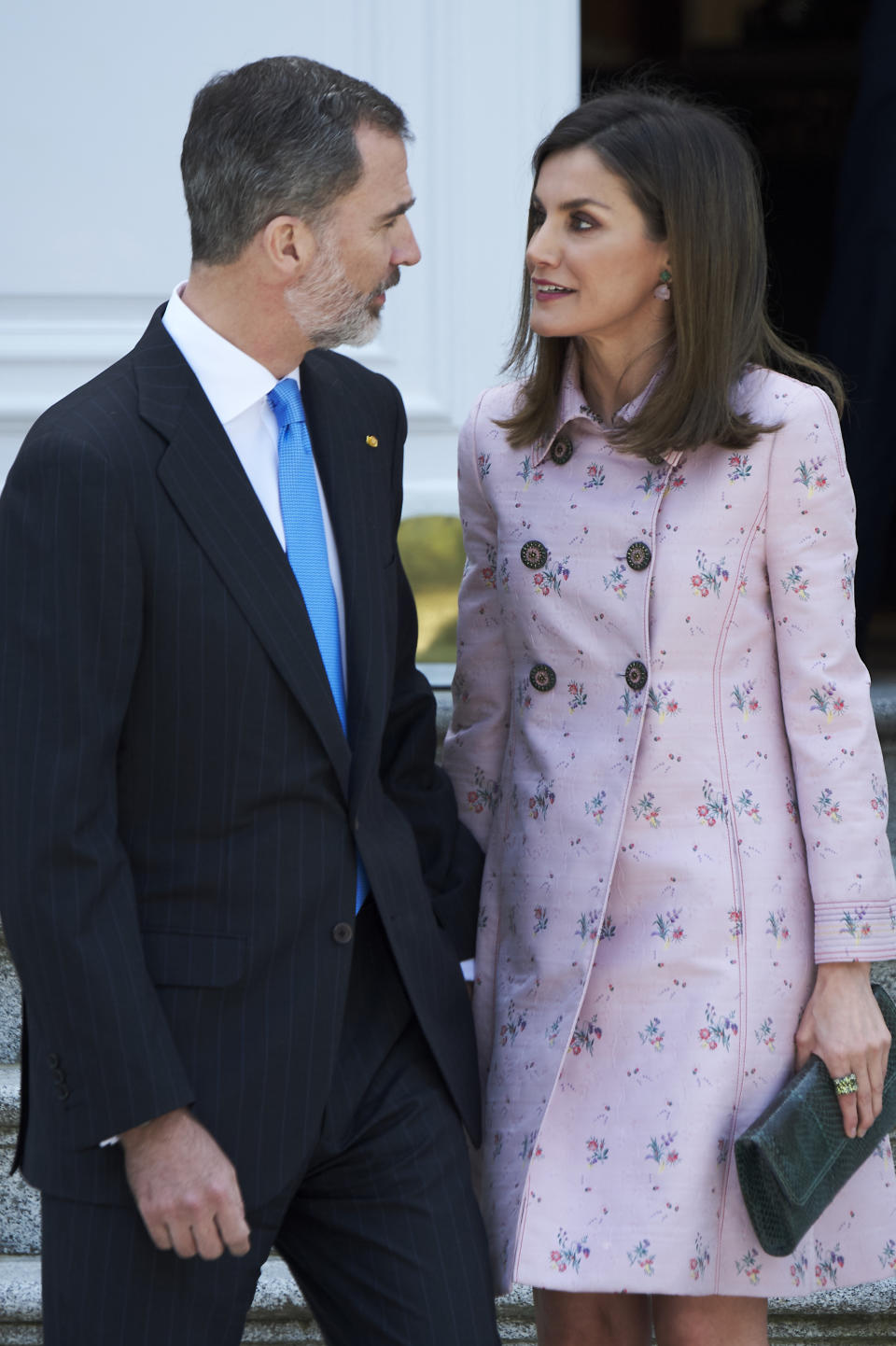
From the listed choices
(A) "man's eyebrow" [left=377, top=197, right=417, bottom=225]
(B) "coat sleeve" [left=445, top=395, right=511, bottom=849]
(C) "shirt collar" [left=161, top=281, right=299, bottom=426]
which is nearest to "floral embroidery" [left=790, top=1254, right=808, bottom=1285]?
(B) "coat sleeve" [left=445, top=395, right=511, bottom=849]

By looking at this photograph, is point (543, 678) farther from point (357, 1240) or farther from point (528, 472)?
point (357, 1240)

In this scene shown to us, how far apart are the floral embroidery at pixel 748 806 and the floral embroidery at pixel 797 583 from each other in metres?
0.23

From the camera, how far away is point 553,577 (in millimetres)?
1963

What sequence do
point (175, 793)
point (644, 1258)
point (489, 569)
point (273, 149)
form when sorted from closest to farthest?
point (175, 793) → point (273, 149) → point (644, 1258) → point (489, 569)

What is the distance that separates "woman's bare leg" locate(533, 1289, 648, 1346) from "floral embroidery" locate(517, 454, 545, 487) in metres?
0.97

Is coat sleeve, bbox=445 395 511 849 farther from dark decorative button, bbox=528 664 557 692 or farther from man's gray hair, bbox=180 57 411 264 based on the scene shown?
man's gray hair, bbox=180 57 411 264

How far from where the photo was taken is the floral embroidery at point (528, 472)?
6.64ft

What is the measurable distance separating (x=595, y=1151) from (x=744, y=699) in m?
0.54

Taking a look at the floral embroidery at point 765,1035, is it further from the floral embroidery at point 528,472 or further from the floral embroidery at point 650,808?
the floral embroidery at point 528,472

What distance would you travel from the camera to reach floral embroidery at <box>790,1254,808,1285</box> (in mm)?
1910

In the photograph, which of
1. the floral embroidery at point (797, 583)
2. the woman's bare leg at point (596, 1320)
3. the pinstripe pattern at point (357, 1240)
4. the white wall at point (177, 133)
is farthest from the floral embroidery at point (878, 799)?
the white wall at point (177, 133)

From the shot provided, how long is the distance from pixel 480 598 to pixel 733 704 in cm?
38

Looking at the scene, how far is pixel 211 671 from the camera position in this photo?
1.66 meters

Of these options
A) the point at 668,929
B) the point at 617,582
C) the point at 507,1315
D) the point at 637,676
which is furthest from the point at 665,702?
the point at 507,1315
